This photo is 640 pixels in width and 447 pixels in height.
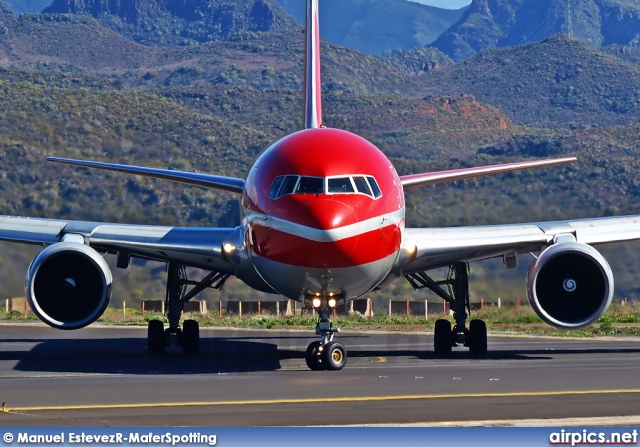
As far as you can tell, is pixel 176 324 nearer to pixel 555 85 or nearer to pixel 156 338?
pixel 156 338

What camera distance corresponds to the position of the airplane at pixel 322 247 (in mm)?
19422

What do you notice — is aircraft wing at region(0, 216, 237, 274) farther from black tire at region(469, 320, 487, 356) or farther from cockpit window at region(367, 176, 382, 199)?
black tire at region(469, 320, 487, 356)

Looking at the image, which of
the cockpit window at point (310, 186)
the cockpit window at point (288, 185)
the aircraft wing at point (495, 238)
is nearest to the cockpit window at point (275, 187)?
the cockpit window at point (288, 185)

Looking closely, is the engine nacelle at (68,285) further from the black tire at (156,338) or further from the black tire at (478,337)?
the black tire at (478,337)

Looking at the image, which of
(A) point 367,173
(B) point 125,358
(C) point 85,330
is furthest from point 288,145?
(C) point 85,330

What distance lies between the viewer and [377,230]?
1973cm

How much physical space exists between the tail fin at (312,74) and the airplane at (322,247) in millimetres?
62

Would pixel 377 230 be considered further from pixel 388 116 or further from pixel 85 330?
pixel 388 116

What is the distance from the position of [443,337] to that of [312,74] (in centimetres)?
654

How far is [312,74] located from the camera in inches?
1105

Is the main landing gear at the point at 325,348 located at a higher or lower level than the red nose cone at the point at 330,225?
lower

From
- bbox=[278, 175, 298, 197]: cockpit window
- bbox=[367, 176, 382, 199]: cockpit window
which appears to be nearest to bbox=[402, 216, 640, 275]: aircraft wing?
bbox=[367, 176, 382, 199]: cockpit window

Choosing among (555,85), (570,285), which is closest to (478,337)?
(570,285)

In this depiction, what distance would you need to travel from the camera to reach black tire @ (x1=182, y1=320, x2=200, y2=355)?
26000 millimetres
